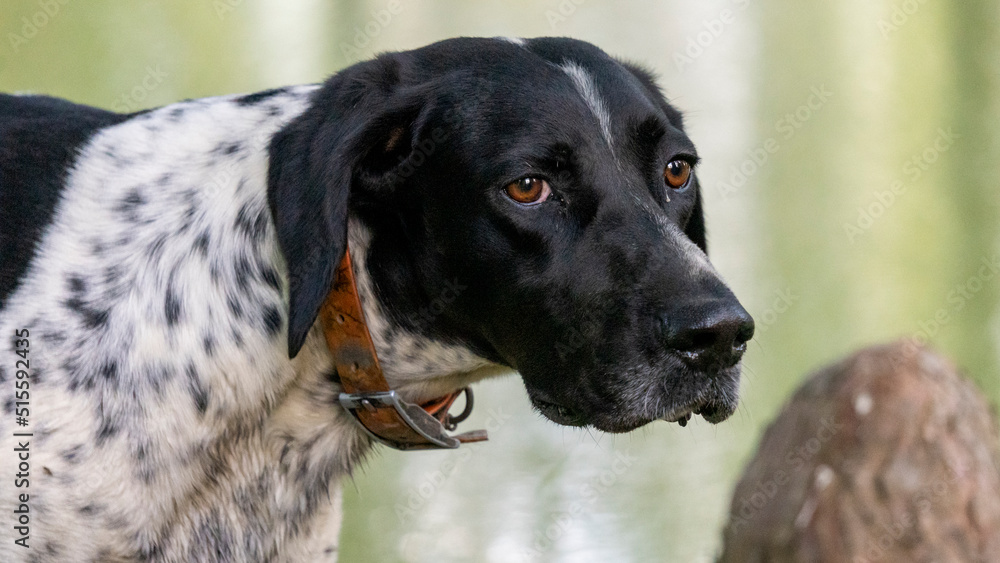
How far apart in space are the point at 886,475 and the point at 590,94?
1358mm

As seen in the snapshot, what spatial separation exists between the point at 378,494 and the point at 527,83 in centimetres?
300

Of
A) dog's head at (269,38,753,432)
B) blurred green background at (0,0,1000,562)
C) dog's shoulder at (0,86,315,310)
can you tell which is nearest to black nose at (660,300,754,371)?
dog's head at (269,38,753,432)

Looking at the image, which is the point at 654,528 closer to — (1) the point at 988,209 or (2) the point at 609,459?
(2) the point at 609,459

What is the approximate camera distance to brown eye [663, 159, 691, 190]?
2.16m

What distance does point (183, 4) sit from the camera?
7.66 m

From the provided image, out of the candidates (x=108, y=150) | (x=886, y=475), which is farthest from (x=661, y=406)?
(x=108, y=150)

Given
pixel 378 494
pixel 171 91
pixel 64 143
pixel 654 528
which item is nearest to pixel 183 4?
pixel 171 91

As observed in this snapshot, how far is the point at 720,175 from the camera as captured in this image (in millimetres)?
7262

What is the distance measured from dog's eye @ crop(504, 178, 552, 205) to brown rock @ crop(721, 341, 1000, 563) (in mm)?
1301

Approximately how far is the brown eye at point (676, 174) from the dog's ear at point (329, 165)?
54cm

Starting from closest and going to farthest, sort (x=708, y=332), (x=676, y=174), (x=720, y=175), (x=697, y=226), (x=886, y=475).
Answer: (x=708, y=332) < (x=676, y=174) < (x=697, y=226) < (x=886, y=475) < (x=720, y=175)

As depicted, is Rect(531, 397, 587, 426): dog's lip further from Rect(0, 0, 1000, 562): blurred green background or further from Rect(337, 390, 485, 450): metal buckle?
Rect(0, 0, 1000, 562): blurred green background

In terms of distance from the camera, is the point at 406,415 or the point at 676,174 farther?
the point at 676,174

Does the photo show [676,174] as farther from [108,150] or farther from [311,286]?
[108,150]
